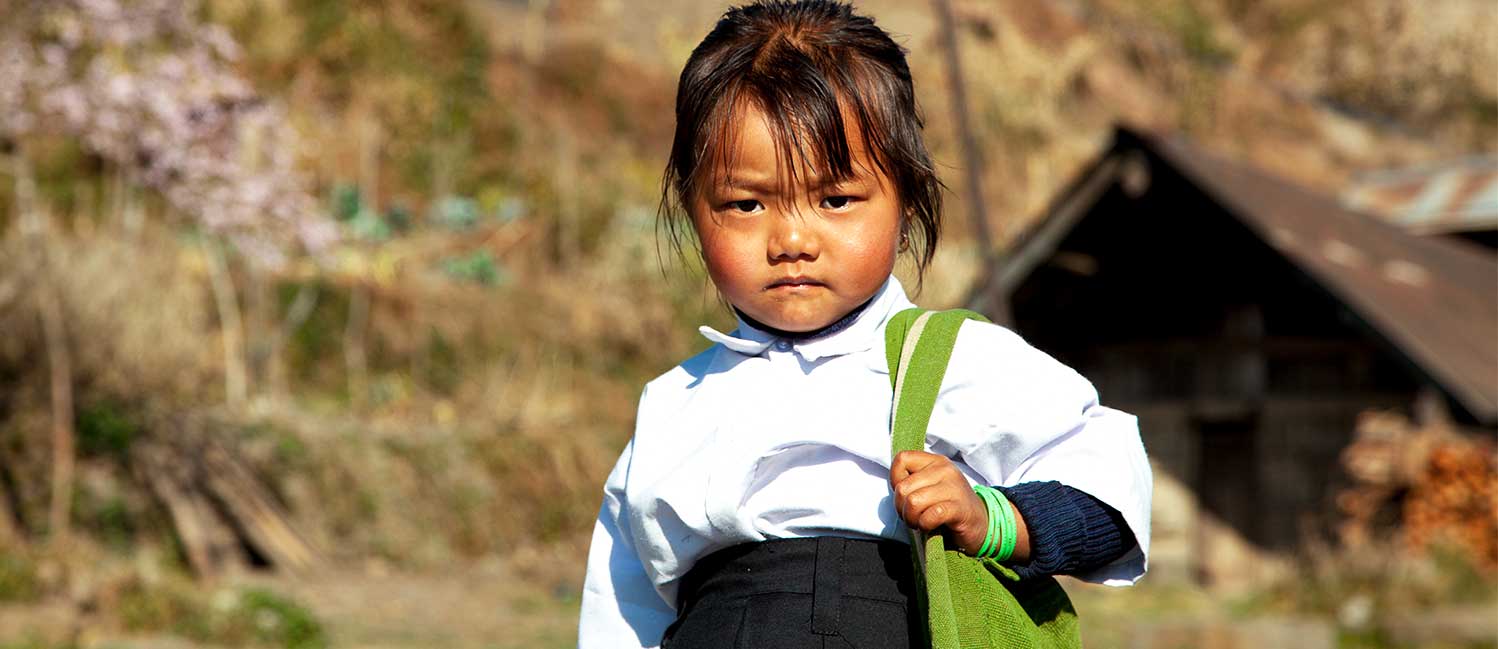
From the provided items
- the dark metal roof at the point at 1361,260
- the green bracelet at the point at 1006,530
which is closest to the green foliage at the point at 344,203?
the dark metal roof at the point at 1361,260

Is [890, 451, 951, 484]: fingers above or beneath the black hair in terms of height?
beneath

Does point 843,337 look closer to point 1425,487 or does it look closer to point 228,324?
point 1425,487

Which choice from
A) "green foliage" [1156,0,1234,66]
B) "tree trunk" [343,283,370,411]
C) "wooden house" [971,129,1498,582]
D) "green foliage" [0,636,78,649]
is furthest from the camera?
"green foliage" [1156,0,1234,66]

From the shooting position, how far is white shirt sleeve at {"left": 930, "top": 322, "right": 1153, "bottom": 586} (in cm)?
190

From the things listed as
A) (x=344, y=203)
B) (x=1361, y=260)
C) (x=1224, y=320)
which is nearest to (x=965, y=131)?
(x=1361, y=260)

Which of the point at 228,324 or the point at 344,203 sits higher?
the point at 344,203

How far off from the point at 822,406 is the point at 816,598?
230 mm

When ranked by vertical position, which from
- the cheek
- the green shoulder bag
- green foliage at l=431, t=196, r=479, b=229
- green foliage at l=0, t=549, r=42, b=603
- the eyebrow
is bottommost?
green foliage at l=0, t=549, r=42, b=603

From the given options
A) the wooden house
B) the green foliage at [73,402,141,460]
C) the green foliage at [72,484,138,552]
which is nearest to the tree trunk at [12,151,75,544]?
the green foliage at [72,484,138,552]

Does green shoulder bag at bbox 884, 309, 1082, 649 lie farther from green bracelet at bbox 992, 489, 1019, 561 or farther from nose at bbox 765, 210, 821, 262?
nose at bbox 765, 210, 821, 262

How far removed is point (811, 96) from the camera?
1.98 meters

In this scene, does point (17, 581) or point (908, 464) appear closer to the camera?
point (908, 464)

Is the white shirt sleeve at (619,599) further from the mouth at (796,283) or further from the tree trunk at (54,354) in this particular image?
the tree trunk at (54,354)

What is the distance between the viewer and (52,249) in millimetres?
10234
